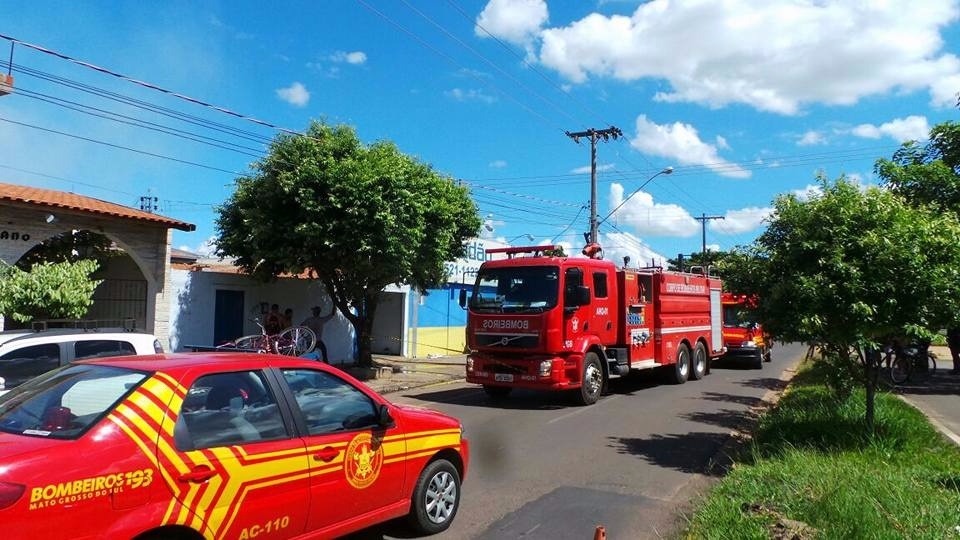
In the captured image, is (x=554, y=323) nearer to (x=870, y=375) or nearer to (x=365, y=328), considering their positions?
(x=870, y=375)

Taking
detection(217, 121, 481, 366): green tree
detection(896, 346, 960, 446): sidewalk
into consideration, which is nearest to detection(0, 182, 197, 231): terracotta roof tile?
detection(217, 121, 481, 366): green tree

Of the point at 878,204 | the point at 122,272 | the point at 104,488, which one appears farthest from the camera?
the point at 122,272

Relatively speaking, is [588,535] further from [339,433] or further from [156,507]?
[156,507]

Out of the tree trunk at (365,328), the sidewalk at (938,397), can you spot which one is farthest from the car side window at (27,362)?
the sidewalk at (938,397)

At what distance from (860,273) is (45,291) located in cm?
1050

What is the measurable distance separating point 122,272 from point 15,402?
46.2 feet

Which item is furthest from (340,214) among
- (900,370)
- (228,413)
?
(900,370)

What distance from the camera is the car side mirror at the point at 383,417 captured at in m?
4.80

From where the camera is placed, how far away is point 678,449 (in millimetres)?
8922

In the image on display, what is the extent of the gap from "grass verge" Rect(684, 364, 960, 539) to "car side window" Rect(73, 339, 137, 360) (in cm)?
620

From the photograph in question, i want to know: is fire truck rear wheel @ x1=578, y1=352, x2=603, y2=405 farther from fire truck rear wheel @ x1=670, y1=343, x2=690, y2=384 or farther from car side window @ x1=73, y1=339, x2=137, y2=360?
car side window @ x1=73, y1=339, x2=137, y2=360

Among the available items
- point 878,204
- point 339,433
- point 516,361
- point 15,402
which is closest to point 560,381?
point 516,361

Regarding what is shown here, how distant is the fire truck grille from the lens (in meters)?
12.4

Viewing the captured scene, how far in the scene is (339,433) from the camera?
4.51 m
